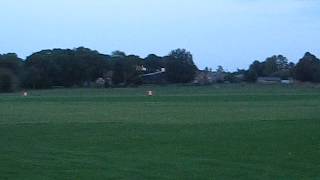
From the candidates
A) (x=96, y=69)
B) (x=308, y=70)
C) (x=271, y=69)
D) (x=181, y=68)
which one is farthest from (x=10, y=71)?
(x=271, y=69)

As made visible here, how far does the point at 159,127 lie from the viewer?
3080cm

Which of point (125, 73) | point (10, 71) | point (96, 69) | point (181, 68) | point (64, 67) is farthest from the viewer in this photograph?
point (181, 68)

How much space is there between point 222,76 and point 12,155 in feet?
547

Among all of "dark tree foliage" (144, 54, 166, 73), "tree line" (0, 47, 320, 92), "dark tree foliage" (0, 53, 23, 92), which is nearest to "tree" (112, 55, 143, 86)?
"tree line" (0, 47, 320, 92)

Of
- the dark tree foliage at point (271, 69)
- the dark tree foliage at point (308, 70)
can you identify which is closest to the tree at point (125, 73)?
the dark tree foliage at point (271, 69)

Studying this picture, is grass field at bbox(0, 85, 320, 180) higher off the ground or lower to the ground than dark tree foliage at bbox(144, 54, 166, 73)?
lower

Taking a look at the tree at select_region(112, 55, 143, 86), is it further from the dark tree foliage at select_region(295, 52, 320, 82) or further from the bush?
the dark tree foliage at select_region(295, 52, 320, 82)

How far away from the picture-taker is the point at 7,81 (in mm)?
121188

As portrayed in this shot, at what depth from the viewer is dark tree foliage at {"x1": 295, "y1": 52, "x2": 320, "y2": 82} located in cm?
14850

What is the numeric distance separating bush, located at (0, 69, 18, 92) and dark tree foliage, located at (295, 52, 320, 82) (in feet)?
179

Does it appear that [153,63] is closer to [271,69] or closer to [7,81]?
[271,69]

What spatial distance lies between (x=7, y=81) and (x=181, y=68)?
47.4 m

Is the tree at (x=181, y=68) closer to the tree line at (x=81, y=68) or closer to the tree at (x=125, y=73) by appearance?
the tree line at (x=81, y=68)

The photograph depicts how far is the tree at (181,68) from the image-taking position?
16100cm
